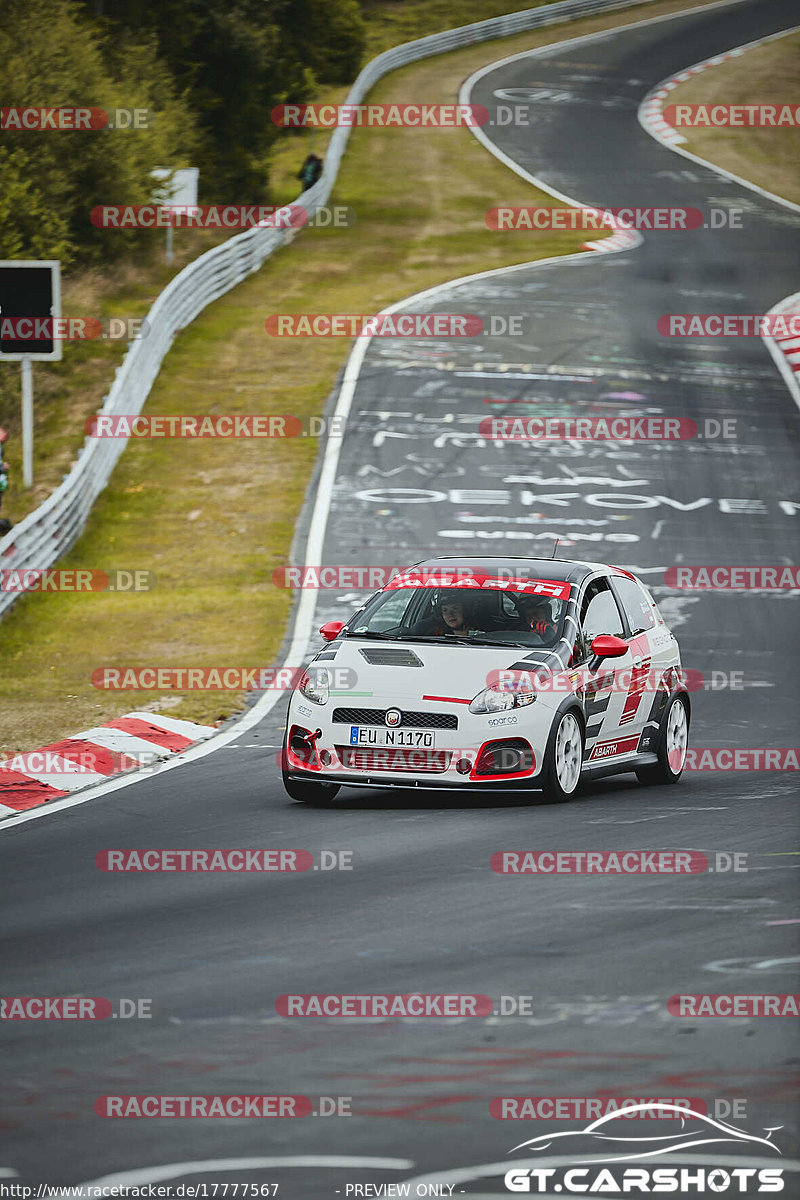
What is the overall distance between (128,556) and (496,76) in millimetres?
45860

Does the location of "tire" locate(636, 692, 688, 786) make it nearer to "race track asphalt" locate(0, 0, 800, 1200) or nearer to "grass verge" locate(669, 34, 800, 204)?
"race track asphalt" locate(0, 0, 800, 1200)

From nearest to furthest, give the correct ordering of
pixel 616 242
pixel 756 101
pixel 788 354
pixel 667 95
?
pixel 788 354 < pixel 616 242 < pixel 756 101 < pixel 667 95

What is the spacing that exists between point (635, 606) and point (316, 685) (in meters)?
2.79

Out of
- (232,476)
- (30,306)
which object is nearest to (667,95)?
(232,476)

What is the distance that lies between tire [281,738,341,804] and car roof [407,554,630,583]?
1774mm

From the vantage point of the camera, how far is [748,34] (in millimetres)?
70688

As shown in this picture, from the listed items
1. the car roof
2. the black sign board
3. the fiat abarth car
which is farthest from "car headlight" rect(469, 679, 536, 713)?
the black sign board

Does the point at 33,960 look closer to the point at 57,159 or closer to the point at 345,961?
the point at 345,961

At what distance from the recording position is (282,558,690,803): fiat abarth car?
1032 centimetres

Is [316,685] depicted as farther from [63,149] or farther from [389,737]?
[63,149]

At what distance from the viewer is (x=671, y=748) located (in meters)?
12.2

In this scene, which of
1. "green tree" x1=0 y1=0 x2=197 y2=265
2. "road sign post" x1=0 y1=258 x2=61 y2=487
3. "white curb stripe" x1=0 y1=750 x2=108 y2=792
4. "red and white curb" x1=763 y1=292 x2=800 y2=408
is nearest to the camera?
"white curb stripe" x1=0 y1=750 x2=108 y2=792

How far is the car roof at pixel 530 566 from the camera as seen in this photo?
11773mm

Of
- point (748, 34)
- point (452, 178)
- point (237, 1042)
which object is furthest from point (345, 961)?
point (748, 34)
